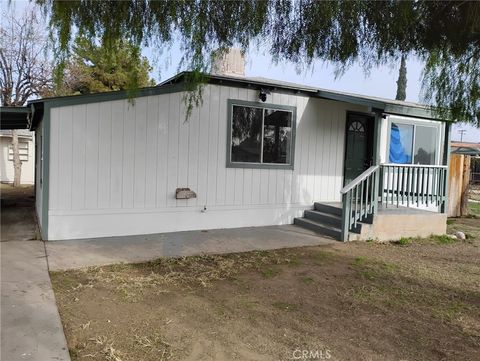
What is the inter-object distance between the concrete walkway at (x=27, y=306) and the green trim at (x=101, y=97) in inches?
91.5

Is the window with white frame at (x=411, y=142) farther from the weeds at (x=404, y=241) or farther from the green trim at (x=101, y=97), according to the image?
the green trim at (x=101, y=97)

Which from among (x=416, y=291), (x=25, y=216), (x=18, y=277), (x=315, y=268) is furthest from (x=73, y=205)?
(x=416, y=291)

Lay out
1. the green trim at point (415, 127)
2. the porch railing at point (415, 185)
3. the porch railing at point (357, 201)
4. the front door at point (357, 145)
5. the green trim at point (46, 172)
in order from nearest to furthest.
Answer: the green trim at point (46, 172) < the porch railing at point (357, 201) < the porch railing at point (415, 185) < the front door at point (357, 145) < the green trim at point (415, 127)

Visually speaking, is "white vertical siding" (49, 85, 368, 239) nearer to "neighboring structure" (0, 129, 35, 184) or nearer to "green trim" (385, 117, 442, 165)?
"green trim" (385, 117, 442, 165)

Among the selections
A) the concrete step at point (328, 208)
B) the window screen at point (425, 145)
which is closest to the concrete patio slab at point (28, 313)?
the concrete step at point (328, 208)

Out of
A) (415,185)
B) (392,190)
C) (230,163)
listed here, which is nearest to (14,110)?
(230,163)

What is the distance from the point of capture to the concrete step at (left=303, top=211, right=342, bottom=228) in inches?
329

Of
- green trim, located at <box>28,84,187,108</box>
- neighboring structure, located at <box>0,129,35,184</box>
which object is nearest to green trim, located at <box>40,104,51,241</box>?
green trim, located at <box>28,84,187,108</box>

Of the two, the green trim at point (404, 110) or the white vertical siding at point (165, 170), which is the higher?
the green trim at point (404, 110)

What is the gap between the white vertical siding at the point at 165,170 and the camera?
702 centimetres

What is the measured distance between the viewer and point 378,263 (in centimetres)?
619

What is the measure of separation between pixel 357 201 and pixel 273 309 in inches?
168

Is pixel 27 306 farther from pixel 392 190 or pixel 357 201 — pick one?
pixel 392 190

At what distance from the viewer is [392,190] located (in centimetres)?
823
